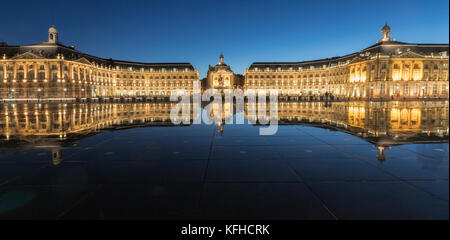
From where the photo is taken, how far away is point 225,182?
539cm

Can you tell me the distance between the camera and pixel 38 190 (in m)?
4.89

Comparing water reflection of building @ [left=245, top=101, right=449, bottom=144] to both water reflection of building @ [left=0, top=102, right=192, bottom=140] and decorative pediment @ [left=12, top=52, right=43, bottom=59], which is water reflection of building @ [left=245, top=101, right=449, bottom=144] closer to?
water reflection of building @ [left=0, top=102, right=192, bottom=140]

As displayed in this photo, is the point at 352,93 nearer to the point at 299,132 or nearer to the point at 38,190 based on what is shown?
the point at 299,132

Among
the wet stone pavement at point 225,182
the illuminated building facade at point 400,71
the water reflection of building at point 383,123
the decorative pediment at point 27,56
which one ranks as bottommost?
the wet stone pavement at point 225,182

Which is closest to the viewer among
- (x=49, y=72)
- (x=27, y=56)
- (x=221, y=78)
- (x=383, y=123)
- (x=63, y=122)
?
(x=383, y=123)

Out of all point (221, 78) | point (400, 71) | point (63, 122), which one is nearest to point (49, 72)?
point (221, 78)

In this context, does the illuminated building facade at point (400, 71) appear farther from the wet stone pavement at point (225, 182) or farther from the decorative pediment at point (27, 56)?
the decorative pediment at point (27, 56)

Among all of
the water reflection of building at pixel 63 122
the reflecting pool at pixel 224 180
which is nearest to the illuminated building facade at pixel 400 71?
the water reflection of building at pixel 63 122

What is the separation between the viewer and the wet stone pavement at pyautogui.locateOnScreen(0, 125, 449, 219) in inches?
160

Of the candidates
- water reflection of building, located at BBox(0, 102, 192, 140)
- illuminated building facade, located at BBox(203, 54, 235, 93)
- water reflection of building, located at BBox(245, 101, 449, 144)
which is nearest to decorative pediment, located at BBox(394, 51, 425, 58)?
water reflection of building, located at BBox(245, 101, 449, 144)

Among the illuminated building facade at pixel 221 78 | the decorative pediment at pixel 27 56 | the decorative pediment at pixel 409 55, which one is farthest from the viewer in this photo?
the illuminated building facade at pixel 221 78

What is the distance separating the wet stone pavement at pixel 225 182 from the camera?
4066 millimetres

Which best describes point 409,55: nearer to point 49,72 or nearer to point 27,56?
point 49,72
